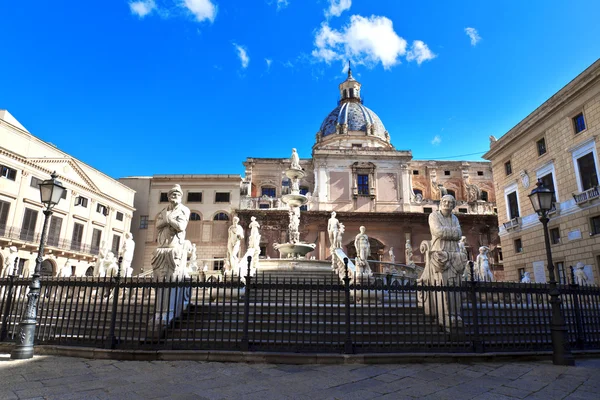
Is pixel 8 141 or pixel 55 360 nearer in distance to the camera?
pixel 55 360

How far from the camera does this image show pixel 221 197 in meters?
36.7

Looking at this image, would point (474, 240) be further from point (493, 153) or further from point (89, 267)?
point (89, 267)

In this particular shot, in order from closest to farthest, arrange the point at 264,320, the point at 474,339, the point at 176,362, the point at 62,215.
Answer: the point at 176,362 → the point at 474,339 → the point at 264,320 → the point at 62,215

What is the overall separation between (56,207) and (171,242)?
25.6 metres

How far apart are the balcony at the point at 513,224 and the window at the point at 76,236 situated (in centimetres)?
3078

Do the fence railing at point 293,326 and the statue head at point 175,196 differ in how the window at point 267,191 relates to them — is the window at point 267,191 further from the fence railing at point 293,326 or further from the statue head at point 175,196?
the fence railing at point 293,326

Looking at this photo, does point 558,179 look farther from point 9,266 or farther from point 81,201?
point 81,201

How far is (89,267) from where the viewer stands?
31.6m

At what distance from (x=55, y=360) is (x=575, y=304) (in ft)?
31.0

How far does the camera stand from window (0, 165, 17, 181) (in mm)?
25281

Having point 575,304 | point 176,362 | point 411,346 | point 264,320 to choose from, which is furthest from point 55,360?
point 575,304

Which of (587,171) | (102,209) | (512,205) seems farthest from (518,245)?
(102,209)

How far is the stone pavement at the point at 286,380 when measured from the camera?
14.9ft

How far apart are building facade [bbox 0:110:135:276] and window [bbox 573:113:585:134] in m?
30.3
